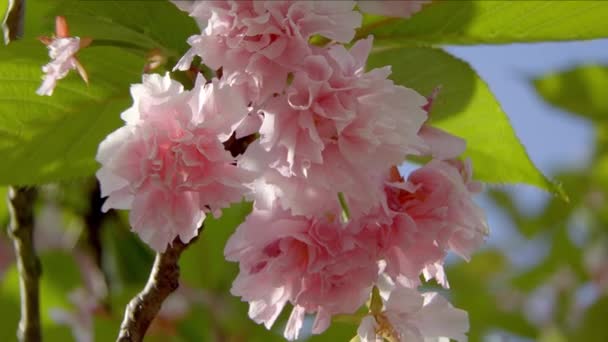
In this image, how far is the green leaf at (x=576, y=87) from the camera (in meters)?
1.92

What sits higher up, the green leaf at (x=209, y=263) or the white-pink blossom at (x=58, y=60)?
the white-pink blossom at (x=58, y=60)

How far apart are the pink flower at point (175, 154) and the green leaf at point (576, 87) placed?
49.5 inches

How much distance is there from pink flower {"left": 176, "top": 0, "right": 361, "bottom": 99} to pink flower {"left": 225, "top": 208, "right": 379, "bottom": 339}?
4.8 inches

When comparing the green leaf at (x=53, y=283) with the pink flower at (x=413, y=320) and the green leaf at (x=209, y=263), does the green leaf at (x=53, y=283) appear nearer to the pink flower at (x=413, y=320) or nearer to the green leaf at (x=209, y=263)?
the green leaf at (x=209, y=263)

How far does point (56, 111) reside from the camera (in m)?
0.95

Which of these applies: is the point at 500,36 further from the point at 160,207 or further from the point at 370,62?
the point at 160,207

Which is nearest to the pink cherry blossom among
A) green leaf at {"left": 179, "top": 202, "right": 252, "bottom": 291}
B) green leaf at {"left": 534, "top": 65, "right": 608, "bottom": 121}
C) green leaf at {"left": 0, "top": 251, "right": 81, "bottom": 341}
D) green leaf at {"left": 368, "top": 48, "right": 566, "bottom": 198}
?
green leaf at {"left": 368, "top": 48, "right": 566, "bottom": 198}

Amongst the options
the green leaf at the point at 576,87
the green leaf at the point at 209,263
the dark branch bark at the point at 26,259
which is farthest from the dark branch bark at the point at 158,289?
the green leaf at the point at 576,87

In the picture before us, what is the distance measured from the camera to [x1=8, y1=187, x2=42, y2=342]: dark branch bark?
1.07 metres

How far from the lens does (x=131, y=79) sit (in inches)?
37.7

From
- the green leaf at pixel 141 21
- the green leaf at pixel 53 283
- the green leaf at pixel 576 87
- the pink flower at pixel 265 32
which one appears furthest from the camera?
the green leaf at pixel 576 87

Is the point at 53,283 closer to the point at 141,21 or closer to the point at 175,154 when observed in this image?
the point at 141,21

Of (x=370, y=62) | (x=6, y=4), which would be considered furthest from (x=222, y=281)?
(x=6, y=4)

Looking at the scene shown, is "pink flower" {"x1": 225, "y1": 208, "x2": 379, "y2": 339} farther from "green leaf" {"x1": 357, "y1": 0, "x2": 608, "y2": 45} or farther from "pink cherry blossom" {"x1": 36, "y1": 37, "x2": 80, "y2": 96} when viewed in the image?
"green leaf" {"x1": 357, "y1": 0, "x2": 608, "y2": 45}
